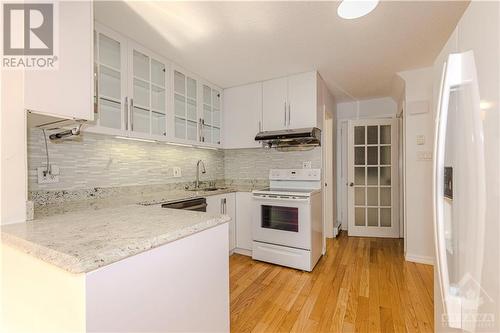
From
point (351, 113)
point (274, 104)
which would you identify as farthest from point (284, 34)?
point (351, 113)

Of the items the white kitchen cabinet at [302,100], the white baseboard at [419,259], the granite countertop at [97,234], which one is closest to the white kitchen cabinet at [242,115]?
the white kitchen cabinet at [302,100]

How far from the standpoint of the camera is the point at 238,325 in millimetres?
1647

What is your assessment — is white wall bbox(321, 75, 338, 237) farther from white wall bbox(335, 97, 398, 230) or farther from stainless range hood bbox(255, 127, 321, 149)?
stainless range hood bbox(255, 127, 321, 149)

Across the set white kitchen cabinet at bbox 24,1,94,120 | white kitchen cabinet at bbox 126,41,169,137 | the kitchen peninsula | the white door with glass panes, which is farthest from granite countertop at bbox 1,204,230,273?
the white door with glass panes

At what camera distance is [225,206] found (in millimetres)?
2805

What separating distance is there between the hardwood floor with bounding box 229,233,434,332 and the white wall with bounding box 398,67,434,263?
25cm

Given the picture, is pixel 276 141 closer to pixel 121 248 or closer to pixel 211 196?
pixel 211 196

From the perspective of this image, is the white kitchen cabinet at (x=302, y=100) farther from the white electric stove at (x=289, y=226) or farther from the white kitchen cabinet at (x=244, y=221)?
the white kitchen cabinet at (x=244, y=221)

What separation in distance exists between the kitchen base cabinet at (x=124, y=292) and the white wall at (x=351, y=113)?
11.9 ft

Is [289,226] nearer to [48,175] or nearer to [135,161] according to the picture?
[135,161]

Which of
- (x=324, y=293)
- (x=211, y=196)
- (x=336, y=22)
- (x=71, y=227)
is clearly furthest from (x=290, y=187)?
(x=71, y=227)

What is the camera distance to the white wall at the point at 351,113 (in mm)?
3928

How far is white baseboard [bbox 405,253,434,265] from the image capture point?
8.80ft

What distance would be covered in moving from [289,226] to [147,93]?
2031mm
